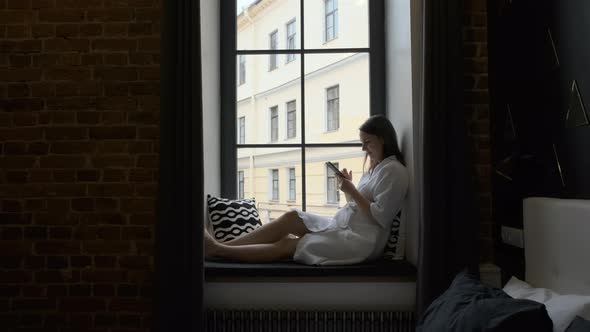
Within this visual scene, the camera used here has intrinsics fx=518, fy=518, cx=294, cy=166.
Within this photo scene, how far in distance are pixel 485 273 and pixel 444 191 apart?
472 millimetres

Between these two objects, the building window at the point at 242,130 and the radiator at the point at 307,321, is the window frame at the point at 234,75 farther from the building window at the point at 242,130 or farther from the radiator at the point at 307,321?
the radiator at the point at 307,321

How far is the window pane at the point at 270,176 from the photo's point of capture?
3.40 metres

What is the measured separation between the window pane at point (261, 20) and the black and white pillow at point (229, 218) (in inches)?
42.8

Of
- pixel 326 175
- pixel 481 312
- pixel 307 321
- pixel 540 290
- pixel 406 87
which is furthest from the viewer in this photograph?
pixel 326 175

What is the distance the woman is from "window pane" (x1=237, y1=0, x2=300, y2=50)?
1007 millimetres

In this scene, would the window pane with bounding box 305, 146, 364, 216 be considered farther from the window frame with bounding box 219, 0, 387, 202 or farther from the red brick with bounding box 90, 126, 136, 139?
the red brick with bounding box 90, 126, 136, 139

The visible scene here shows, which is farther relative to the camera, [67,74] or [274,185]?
[274,185]

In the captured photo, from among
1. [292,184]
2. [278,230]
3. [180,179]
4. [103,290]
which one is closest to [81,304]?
[103,290]

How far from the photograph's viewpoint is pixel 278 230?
9.64 feet

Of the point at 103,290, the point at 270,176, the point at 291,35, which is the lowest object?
the point at 103,290

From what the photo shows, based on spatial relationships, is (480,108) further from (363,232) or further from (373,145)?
(363,232)

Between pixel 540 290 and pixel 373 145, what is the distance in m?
1.33

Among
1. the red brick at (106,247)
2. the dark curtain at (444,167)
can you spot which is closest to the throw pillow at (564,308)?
the dark curtain at (444,167)

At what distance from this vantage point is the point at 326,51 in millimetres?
3404
